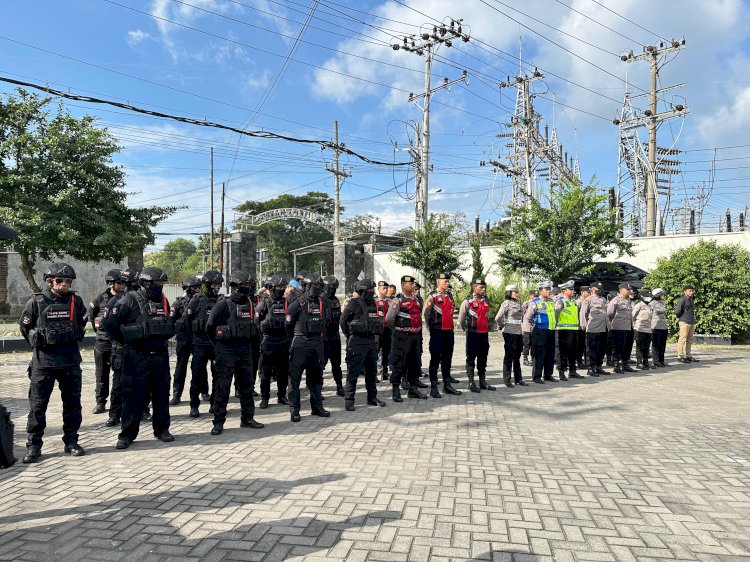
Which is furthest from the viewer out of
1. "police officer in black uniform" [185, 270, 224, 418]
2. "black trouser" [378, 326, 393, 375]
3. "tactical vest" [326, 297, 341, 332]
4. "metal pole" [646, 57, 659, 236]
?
"metal pole" [646, 57, 659, 236]

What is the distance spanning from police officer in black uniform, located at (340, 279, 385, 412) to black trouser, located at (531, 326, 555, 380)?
359 cm

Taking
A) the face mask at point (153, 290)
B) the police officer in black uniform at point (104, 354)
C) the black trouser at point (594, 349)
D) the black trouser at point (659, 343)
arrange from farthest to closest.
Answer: the black trouser at point (659, 343)
the black trouser at point (594, 349)
the police officer in black uniform at point (104, 354)
the face mask at point (153, 290)

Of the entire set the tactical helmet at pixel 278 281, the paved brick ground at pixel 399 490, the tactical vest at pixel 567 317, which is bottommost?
the paved brick ground at pixel 399 490

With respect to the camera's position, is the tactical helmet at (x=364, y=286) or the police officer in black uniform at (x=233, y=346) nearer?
the police officer in black uniform at (x=233, y=346)

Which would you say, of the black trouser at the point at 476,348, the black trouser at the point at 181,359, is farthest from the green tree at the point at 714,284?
the black trouser at the point at 181,359

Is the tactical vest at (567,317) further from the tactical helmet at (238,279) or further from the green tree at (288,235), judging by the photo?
the green tree at (288,235)

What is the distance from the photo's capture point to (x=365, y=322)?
23.9 ft

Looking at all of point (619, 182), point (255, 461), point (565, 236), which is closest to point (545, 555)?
point (255, 461)

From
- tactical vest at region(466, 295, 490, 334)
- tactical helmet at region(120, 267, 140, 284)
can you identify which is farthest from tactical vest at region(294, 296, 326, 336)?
tactical vest at region(466, 295, 490, 334)

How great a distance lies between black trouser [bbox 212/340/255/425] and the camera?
239 inches

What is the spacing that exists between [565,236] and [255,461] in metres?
14.3

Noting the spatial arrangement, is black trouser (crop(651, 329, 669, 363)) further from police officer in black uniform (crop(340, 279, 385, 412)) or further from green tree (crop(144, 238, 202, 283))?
green tree (crop(144, 238, 202, 283))

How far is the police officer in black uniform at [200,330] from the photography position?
686 centimetres

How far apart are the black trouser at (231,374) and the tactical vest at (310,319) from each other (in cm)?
76
